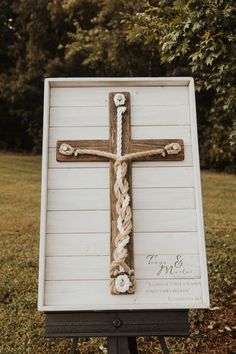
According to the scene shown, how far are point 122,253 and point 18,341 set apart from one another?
192 cm

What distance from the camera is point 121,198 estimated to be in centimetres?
211

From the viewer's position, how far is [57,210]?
212 centimetres

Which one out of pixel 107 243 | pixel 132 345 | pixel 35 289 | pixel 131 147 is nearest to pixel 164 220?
pixel 107 243

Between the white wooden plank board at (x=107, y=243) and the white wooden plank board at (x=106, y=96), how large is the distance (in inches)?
25.1

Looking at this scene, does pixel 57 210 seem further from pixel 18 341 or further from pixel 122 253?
pixel 18 341

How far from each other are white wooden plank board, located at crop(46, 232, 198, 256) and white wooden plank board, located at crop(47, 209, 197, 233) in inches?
0.9

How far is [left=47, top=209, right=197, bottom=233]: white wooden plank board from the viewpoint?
6.90 ft

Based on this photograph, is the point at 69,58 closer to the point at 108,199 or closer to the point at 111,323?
the point at 108,199

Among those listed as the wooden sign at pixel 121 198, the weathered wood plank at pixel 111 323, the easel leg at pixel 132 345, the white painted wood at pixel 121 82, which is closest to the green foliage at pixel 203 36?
the white painted wood at pixel 121 82

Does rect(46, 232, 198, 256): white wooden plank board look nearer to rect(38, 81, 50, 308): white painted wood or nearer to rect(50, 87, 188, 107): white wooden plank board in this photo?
rect(38, 81, 50, 308): white painted wood

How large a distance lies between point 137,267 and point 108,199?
34 cm

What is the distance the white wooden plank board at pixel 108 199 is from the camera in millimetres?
2125

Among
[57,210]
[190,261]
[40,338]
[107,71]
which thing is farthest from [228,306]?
[107,71]

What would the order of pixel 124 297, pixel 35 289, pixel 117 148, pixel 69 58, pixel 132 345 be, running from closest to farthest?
pixel 124 297 → pixel 117 148 → pixel 132 345 → pixel 35 289 → pixel 69 58
